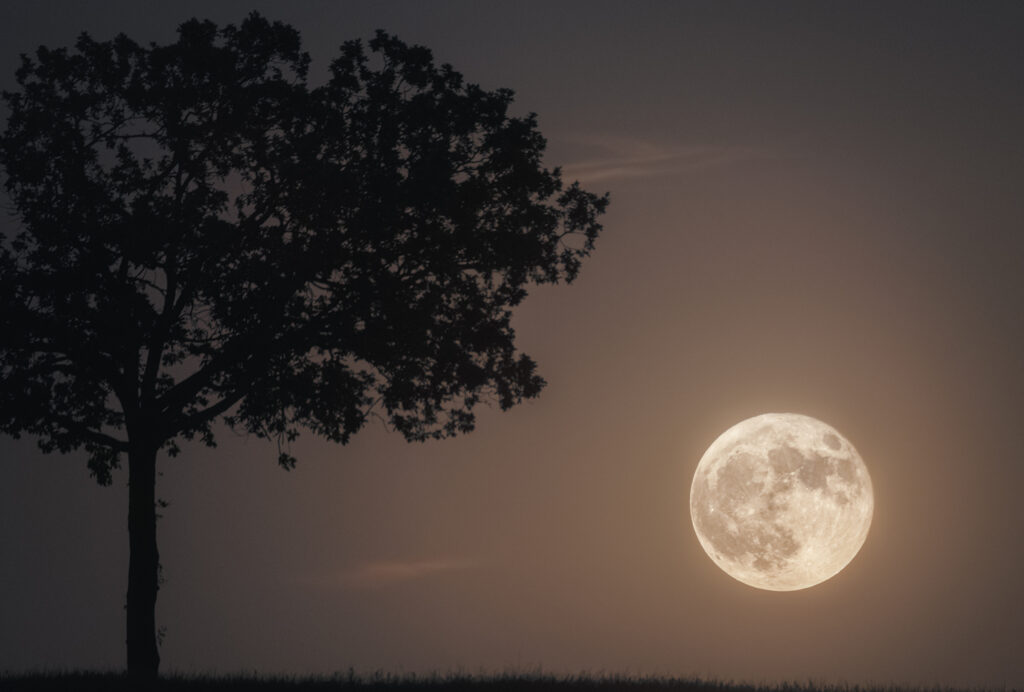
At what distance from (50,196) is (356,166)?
21.8ft

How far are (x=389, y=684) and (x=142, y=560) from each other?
6700mm

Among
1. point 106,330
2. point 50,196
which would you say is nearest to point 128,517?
point 106,330

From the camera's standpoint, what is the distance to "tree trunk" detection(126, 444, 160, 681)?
24.8 meters

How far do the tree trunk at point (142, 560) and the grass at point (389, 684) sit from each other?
1653 mm

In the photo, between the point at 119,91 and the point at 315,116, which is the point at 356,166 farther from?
the point at 119,91

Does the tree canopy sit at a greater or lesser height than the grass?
greater

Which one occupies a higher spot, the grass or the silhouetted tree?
the silhouetted tree

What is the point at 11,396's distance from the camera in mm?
24719

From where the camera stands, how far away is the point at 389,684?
22188 mm

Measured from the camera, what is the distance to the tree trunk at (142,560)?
24.8 m

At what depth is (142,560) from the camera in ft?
83.3

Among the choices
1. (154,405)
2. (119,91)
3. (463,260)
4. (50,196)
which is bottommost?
(154,405)

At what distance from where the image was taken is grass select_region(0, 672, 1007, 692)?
70.7ft

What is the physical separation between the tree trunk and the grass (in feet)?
5.42
